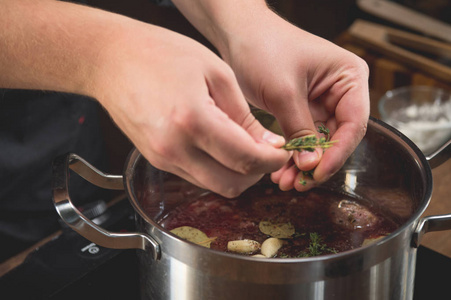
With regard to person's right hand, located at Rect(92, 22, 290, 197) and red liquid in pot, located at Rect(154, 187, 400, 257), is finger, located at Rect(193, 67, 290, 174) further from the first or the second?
red liquid in pot, located at Rect(154, 187, 400, 257)

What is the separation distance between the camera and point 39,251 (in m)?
1.17

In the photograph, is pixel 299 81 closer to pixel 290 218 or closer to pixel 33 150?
pixel 290 218

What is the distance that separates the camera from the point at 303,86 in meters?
0.98

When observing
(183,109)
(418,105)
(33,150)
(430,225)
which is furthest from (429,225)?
(418,105)

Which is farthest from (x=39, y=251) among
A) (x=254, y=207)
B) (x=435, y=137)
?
(x=435, y=137)

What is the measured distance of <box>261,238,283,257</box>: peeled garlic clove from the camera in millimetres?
925

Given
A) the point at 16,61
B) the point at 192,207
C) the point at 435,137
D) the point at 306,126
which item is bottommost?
the point at 435,137

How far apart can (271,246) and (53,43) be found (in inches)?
18.4

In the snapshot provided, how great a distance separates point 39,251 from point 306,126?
63 centimetres

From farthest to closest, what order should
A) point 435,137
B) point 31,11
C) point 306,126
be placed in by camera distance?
point 435,137, point 306,126, point 31,11

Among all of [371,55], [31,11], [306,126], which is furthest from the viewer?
[371,55]

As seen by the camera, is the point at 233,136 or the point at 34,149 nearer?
the point at 233,136

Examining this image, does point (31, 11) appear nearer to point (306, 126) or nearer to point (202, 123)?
point (202, 123)

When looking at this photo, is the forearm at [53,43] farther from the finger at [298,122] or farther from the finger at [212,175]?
the finger at [298,122]
